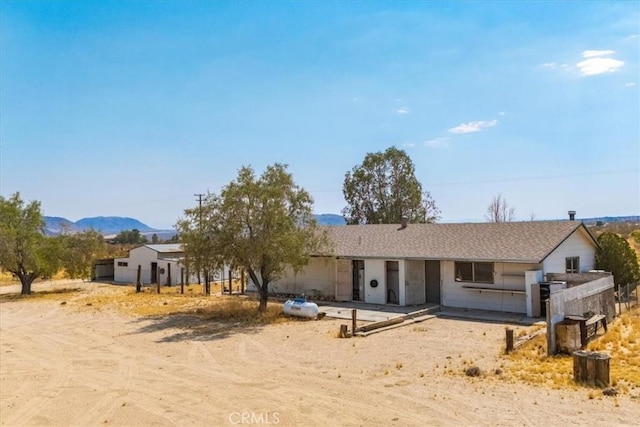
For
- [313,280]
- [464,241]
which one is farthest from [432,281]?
[313,280]

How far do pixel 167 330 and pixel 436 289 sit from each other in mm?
11956

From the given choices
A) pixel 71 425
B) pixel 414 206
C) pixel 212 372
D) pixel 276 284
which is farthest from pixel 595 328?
pixel 414 206

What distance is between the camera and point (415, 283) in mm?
21953

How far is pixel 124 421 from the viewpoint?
8.83m

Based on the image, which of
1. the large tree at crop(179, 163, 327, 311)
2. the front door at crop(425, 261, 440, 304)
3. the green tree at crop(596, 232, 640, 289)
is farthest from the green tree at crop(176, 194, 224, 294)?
the green tree at crop(596, 232, 640, 289)

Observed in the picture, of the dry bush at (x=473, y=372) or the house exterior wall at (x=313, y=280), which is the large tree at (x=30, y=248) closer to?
the house exterior wall at (x=313, y=280)

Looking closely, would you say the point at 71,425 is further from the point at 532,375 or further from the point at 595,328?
the point at 595,328

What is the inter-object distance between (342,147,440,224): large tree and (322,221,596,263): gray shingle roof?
1628cm

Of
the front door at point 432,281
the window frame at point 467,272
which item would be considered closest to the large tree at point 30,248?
the front door at point 432,281

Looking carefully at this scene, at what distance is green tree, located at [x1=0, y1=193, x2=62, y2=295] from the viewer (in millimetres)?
31781

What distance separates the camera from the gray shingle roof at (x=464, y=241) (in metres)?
19.5

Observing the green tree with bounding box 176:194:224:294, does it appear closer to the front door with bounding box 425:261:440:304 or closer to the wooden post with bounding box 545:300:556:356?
the front door with bounding box 425:261:440:304

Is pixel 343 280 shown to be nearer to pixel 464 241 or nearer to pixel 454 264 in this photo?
pixel 454 264

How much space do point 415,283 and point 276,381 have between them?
12240 mm
